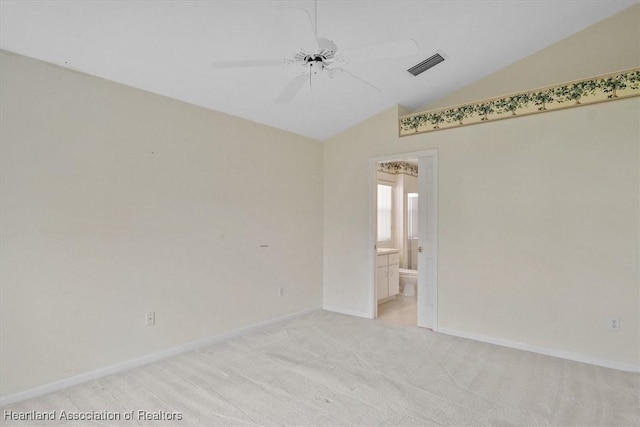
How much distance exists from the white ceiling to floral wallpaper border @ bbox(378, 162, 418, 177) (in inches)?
97.5

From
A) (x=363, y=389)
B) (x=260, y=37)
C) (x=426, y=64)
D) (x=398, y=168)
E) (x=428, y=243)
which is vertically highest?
(x=426, y=64)

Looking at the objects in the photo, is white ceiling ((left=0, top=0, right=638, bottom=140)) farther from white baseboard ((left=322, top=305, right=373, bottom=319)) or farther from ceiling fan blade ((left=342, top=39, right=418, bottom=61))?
white baseboard ((left=322, top=305, right=373, bottom=319))

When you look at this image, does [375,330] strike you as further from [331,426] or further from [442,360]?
[331,426]

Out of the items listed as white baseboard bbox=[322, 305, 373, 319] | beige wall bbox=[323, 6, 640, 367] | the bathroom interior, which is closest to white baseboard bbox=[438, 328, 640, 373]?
beige wall bbox=[323, 6, 640, 367]

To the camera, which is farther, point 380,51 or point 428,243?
point 428,243

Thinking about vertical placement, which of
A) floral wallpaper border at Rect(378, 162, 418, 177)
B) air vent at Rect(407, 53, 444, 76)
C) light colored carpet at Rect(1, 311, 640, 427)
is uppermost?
air vent at Rect(407, 53, 444, 76)

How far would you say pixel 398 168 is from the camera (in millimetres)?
6590

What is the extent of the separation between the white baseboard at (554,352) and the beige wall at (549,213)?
1.0 inches

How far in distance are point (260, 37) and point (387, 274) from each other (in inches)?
150

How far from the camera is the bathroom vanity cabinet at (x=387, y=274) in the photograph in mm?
5054

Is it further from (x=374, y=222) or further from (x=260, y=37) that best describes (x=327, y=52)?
(x=374, y=222)

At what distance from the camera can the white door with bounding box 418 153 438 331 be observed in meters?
3.97

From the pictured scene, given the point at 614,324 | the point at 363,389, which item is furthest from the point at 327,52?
the point at 614,324

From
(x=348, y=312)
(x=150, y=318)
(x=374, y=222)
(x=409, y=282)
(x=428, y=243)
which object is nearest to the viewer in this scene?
(x=150, y=318)
